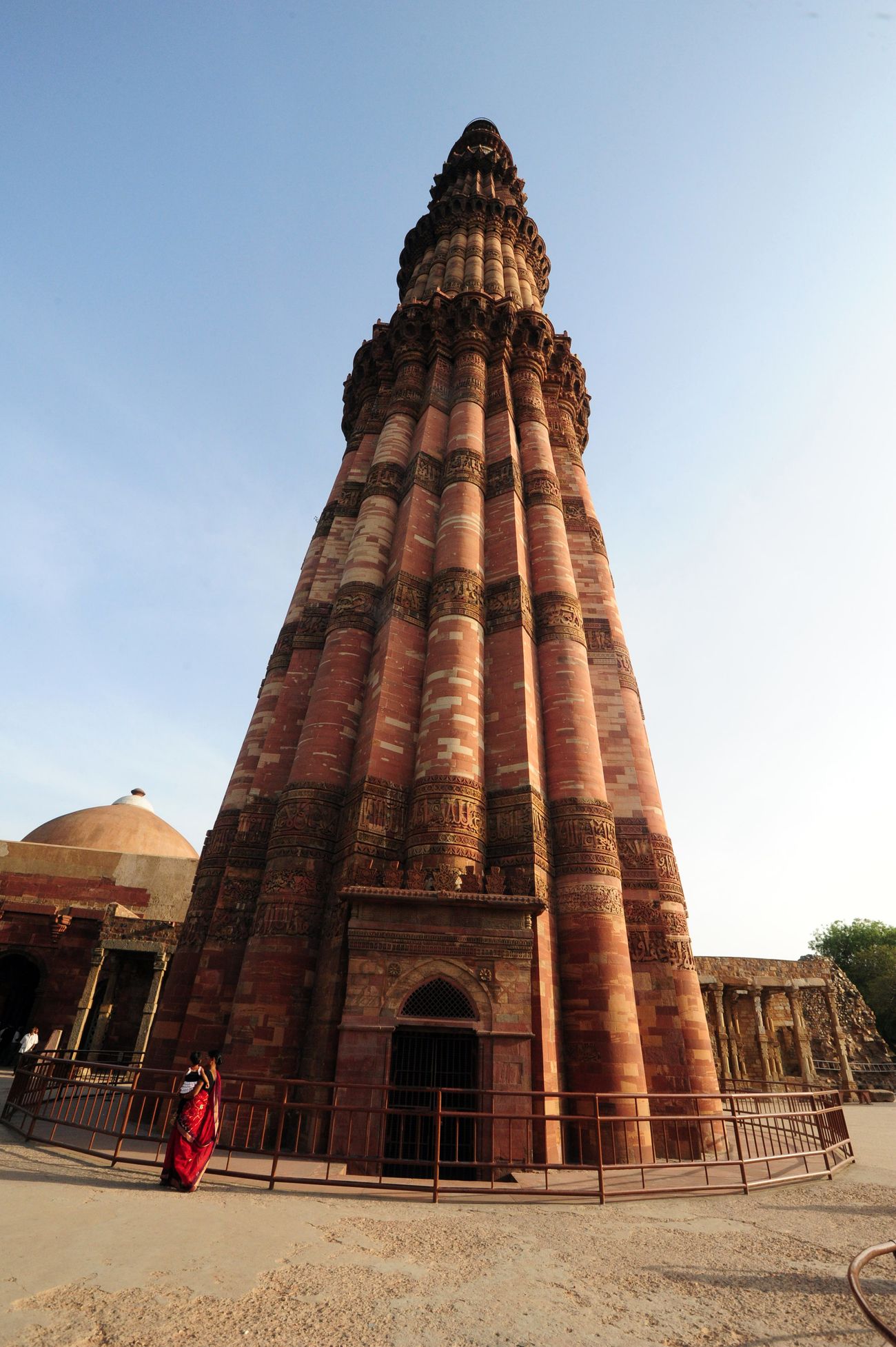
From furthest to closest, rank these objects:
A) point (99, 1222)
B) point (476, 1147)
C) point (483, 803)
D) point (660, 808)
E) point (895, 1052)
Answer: point (895, 1052) < point (660, 808) < point (483, 803) < point (476, 1147) < point (99, 1222)

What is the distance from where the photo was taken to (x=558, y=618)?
562 inches

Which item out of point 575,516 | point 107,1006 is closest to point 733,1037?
point 575,516

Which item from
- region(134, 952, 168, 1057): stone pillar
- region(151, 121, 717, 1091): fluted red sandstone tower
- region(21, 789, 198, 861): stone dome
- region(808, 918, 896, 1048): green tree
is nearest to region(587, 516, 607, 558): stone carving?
region(151, 121, 717, 1091): fluted red sandstone tower

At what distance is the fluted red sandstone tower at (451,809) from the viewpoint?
29.8 feet

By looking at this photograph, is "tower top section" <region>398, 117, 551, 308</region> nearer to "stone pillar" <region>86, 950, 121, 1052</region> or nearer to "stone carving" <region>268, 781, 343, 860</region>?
"stone carving" <region>268, 781, 343, 860</region>

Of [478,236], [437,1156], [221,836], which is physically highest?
[478,236]

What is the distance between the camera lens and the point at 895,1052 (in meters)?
32.4

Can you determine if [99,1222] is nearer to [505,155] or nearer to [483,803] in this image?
[483,803]

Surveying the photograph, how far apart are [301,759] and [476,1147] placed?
651cm

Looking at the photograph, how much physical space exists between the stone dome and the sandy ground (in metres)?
22.4

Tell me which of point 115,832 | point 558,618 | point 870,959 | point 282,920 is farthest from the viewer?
point 870,959

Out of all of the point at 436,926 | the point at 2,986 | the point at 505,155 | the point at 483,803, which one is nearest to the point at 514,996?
the point at 436,926

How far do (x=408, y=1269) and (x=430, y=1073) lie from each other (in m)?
4.60

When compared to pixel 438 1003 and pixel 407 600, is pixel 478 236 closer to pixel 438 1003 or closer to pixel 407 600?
pixel 407 600
